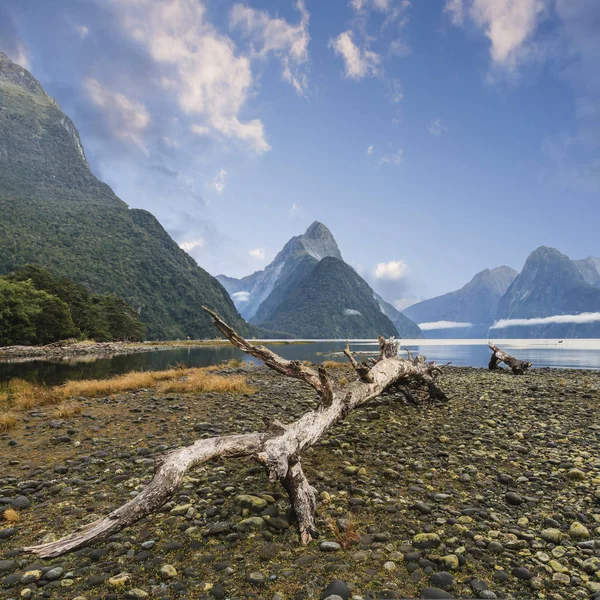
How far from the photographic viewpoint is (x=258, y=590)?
13.8 ft

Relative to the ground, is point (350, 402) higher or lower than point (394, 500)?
higher

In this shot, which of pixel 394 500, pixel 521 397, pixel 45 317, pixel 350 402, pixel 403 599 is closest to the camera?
pixel 403 599

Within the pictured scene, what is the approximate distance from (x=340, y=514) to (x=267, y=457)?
1.67m

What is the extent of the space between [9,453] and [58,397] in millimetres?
8031

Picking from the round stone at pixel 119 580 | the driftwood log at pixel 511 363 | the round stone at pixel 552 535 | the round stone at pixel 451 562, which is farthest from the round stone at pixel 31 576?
the driftwood log at pixel 511 363

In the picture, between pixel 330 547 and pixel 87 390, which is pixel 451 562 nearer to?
pixel 330 547

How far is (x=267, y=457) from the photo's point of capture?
219 inches

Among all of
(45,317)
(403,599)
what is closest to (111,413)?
(403,599)

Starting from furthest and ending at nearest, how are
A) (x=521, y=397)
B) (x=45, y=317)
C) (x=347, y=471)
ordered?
(x=45, y=317) < (x=521, y=397) < (x=347, y=471)

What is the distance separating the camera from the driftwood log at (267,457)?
400 cm

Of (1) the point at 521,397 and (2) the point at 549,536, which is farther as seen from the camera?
(1) the point at 521,397

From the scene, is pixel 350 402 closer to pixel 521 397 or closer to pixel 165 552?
pixel 165 552

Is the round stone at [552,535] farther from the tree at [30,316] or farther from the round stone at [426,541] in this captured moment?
the tree at [30,316]

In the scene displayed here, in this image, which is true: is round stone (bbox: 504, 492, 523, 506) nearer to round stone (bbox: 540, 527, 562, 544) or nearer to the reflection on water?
round stone (bbox: 540, 527, 562, 544)
